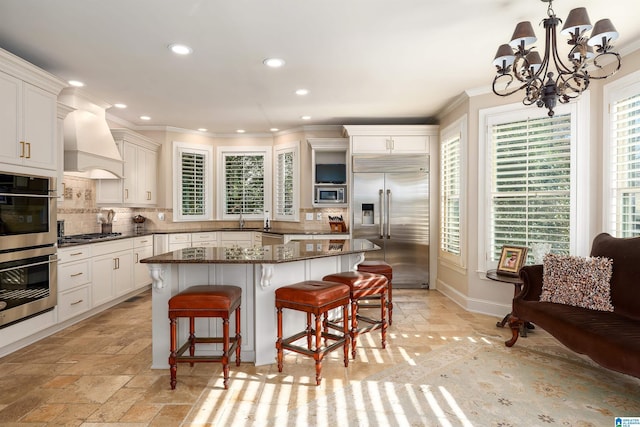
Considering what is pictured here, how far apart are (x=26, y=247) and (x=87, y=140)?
1721mm

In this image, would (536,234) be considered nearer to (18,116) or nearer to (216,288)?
(216,288)

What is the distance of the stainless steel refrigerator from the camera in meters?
5.62

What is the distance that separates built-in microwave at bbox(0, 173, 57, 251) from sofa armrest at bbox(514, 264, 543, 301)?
4.41 m

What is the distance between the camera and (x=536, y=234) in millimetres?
3992

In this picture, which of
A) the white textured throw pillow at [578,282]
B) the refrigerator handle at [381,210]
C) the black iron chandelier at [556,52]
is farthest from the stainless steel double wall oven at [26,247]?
the white textured throw pillow at [578,282]

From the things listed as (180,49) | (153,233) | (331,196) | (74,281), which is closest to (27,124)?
(180,49)

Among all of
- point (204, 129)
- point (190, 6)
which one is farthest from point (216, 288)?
point (204, 129)

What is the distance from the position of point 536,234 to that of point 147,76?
15.0 ft

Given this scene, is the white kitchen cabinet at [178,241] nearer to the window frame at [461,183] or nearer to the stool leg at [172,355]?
the stool leg at [172,355]

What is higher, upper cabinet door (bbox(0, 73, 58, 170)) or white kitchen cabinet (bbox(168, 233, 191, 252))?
upper cabinet door (bbox(0, 73, 58, 170))

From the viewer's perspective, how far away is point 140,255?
530 centimetres

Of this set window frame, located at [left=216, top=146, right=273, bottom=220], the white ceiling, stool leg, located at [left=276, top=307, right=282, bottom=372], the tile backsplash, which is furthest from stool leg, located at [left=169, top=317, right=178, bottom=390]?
window frame, located at [left=216, top=146, right=273, bottom=220]

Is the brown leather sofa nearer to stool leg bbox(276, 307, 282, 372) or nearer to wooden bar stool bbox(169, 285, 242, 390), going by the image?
stool leg bbox(276, 307, 282, 372)

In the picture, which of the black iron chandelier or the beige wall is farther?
the beige wall
